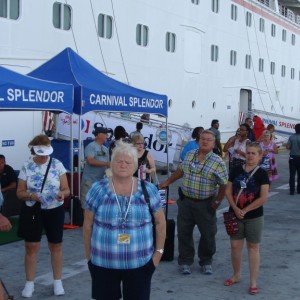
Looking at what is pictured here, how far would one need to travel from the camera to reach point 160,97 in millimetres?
10977

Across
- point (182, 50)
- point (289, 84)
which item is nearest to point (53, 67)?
point (182, 50)

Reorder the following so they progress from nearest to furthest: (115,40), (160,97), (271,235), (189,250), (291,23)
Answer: (189,250) → (271,235) → (160,97) → (115,40) → (291,23)

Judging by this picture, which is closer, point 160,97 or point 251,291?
point 251,291

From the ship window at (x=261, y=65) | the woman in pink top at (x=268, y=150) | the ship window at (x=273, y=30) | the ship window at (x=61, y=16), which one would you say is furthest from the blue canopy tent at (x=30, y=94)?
the ship window at (x=273, y=30)

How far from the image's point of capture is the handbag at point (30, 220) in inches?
220

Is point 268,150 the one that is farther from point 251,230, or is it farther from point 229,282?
point 251,230

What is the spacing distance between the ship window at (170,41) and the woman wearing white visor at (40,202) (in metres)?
16.5

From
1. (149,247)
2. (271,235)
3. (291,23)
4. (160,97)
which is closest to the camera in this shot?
(149,247)

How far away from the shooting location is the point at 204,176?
6.32 meters

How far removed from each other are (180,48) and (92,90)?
13.7 metres

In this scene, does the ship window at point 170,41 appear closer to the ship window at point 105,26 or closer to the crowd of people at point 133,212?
the ship window at point 105,26

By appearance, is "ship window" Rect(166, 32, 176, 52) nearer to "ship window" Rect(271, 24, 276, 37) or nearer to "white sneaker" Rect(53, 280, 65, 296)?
"ship window" Rect(271, 24, 276, 37)

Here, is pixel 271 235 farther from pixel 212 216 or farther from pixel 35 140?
pixel 35 140

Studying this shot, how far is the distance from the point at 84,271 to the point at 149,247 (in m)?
3.01
